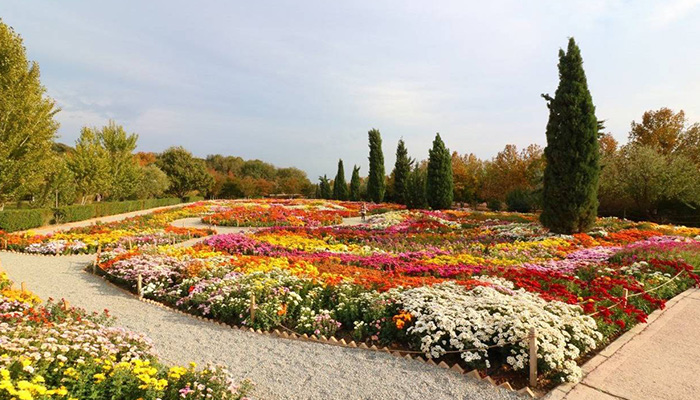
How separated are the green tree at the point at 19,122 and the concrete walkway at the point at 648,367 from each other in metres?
23.7

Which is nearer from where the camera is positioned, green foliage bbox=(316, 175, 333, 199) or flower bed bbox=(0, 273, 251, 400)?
flower bed bbox=(0, 273, 251, 400)

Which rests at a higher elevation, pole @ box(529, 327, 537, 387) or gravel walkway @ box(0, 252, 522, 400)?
pole @ box(529, 327, 537, 387)

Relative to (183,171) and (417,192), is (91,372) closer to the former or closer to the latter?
(417,192)

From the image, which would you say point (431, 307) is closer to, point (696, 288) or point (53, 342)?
point (53, 342)

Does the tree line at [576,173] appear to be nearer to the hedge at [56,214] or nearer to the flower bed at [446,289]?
the flower bed at [446,289]

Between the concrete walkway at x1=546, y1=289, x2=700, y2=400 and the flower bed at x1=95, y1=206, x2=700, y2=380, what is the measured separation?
223 mm

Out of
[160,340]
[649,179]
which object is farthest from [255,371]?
[649,179]

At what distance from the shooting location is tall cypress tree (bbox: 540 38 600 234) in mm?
14914

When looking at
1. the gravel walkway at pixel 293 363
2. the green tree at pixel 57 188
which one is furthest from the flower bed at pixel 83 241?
the green tree at pixel 57 188

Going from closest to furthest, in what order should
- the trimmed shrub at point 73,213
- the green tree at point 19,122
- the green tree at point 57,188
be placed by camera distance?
the green tree at point 19,122, the trimmed shrub at point 73,213, the green tree at point 57,188

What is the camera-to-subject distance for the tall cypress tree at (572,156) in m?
14.9

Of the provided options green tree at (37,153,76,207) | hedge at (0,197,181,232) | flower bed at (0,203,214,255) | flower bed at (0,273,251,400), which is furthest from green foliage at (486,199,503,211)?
flower bed at (0,273,251,400)

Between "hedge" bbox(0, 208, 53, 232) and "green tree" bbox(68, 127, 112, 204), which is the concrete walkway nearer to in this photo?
"hedge" bbox(0, 208, 53, 232)

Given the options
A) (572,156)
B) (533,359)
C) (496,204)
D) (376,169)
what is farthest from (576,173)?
(376,169)
